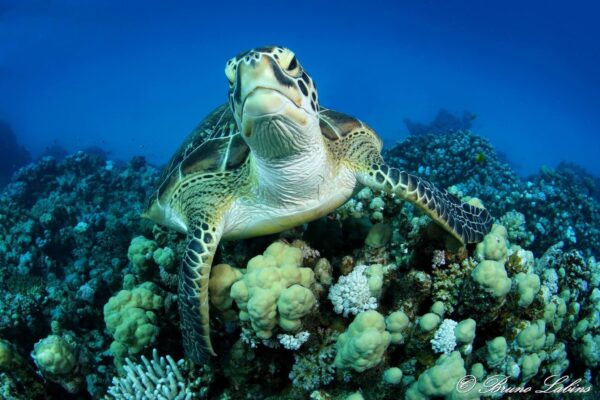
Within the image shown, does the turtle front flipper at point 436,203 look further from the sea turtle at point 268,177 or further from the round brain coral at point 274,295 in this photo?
the round brain coral at point 274,295

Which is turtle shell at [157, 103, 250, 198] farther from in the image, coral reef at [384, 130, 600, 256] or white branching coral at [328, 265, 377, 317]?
coral reef at [384, 130, 600, 256]

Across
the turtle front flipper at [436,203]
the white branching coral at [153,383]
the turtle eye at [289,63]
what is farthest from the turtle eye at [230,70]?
the white branching coral at [153,383]

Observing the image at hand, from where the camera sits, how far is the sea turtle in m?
2.29

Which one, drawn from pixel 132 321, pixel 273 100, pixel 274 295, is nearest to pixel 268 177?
pixel 273 100

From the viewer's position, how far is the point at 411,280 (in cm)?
292

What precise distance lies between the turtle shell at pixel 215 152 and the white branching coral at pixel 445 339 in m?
2.00

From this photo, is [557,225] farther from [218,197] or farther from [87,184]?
[87,184]

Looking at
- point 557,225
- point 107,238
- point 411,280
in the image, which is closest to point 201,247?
point 411,280

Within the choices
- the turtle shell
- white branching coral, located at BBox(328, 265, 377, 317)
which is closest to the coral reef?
white branching coral, located at BBox(328, 265, 377, 317)

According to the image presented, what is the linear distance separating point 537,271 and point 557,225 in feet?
17.3

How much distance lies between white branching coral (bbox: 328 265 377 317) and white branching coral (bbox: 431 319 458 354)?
438 mm

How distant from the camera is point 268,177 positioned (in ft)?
9.65

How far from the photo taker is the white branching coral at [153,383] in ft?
9.52

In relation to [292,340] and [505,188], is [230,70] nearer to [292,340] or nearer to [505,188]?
[292,340]
